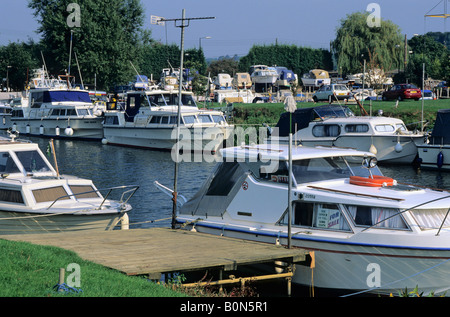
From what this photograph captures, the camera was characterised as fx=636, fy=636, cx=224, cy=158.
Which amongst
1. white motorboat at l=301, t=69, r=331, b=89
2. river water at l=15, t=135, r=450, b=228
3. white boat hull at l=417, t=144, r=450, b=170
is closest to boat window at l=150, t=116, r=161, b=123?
river water at l=15, t=135, r=450, b=228

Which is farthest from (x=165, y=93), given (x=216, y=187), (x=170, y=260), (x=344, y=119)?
(x=170, y=260)

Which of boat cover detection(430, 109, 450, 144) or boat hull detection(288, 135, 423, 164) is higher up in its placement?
boat cover detection(430, 109, 450, 144)

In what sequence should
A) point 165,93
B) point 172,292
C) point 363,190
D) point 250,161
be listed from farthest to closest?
point 165,93, point 250,161, point 363,190, point 172,292

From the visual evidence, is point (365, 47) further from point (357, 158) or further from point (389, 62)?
point (357, 158)

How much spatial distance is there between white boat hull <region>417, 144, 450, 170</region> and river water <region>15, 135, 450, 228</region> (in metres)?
0.46

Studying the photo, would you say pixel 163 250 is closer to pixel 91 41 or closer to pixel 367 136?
pixel 367 136

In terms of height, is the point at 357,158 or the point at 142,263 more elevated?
the point at 357,158

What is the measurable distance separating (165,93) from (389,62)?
135 ft

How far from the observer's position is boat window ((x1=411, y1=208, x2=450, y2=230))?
1359 centimetres

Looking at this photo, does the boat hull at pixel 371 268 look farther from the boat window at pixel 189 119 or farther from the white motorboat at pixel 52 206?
the boat window at pixel 189 119

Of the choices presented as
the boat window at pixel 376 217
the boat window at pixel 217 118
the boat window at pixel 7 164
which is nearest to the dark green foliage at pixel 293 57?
the boat window at pixel 217 118

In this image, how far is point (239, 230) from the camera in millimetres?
15570

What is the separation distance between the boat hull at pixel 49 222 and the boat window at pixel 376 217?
7.87m

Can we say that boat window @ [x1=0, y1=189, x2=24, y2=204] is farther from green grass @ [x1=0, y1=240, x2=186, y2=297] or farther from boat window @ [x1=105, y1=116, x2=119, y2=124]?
boat window @ [x1=105, y1=116, x2=119, y2=124]
